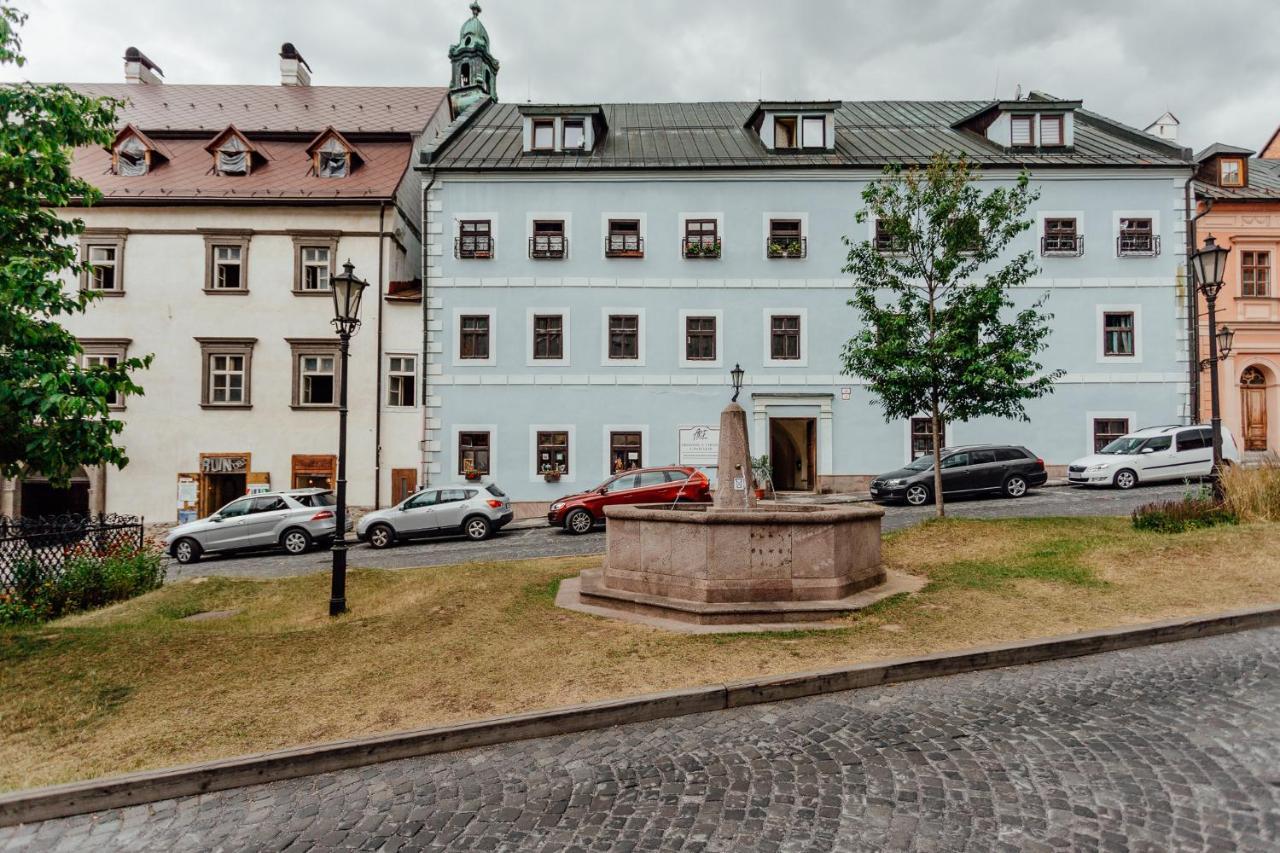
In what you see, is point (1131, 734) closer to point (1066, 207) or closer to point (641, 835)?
point (641, 835)

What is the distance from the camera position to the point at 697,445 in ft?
75.3

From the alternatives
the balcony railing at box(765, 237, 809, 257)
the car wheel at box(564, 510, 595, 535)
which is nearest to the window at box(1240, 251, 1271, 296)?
the balcony railing at box(765, 237, 809, 257)

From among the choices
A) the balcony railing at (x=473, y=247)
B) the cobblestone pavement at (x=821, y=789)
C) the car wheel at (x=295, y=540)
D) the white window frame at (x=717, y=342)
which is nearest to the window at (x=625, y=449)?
the white window frame at (x=717, y=342)

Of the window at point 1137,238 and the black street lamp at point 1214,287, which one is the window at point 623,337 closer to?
the black street lamp at point 1214,287

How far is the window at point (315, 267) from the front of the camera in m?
23.3

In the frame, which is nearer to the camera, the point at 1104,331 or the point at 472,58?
the point at 1104,331

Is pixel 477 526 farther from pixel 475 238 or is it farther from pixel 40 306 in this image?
pixel 40 306

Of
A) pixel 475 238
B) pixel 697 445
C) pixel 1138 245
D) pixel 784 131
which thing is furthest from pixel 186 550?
pixel 1138 245

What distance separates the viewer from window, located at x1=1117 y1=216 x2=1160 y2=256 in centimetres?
2314

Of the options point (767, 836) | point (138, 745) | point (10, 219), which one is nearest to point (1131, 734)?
point (767, 836)

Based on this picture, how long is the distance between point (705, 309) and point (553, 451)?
22.5 feet

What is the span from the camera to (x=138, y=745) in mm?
5102

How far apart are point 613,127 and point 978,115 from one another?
44.3 feet

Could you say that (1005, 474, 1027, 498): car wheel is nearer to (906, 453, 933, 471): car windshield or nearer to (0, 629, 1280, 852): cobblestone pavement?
(906, 453, 933, 471): car windshield
